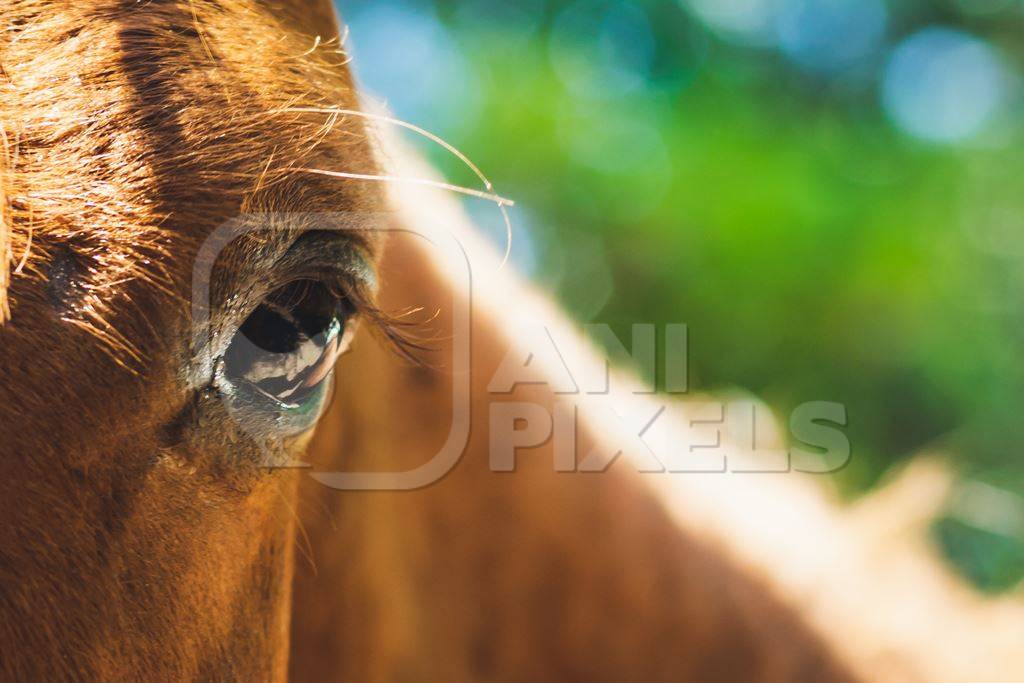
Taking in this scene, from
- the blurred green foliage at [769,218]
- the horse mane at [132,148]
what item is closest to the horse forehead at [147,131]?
the horse mane at [132,148]

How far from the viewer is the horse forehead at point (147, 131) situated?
714mm

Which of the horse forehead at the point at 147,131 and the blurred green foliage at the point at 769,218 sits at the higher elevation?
the blurred green foliage at the point at 769,218

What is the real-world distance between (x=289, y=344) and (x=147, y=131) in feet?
0.77

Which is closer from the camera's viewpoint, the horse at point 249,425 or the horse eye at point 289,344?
the horse at point 249,425

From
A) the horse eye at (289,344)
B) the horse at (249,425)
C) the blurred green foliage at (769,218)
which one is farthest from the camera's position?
the blurred green foliage at (769,218)

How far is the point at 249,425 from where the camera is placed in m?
0.85

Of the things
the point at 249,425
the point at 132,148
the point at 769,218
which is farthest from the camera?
the point at 769,218

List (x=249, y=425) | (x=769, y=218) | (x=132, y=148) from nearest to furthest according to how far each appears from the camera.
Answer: (x=132, y=148), (x=249, y=425), (x=769, y=218)

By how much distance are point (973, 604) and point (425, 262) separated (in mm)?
1135

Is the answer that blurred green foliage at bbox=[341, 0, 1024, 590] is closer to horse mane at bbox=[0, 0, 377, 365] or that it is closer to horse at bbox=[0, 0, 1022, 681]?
horse at bbox=[0, 0, 1022, 681]

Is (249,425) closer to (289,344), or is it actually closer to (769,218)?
(289,344)

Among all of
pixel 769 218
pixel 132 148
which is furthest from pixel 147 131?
pixel 769 218

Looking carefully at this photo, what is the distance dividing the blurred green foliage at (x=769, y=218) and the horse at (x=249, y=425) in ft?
10.6

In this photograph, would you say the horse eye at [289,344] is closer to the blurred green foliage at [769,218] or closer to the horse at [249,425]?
the horse at [249,425]
